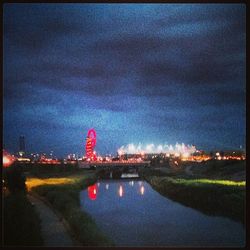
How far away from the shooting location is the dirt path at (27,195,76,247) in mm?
6802

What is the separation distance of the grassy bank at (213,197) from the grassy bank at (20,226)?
5.90 m

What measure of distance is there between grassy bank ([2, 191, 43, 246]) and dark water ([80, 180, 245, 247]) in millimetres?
2275

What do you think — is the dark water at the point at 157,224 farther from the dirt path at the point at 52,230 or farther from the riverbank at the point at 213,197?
the dirt path at the point at 52,230

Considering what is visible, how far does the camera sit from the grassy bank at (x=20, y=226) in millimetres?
6727

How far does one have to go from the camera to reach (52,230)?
25.0ft

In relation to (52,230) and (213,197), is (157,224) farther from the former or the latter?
(52,230)

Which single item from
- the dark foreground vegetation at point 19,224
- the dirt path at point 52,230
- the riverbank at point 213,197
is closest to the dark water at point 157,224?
the riverbank at point 213,197

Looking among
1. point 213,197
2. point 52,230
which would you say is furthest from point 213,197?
point 52,230

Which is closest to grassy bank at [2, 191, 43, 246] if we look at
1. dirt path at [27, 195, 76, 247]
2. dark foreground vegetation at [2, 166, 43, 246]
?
dark foreground vegetation at [2, 166, 43, 246]

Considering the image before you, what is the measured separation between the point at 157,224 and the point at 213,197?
6.81ft

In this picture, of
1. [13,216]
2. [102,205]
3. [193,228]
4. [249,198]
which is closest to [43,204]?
[13,216]

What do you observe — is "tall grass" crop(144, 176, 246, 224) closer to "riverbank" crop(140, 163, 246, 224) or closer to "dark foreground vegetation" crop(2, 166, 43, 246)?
"riverbank" crop(140, 163, 246, 224)

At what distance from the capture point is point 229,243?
10.4 meters

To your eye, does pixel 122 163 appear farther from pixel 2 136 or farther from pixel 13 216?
pixel 2 136
